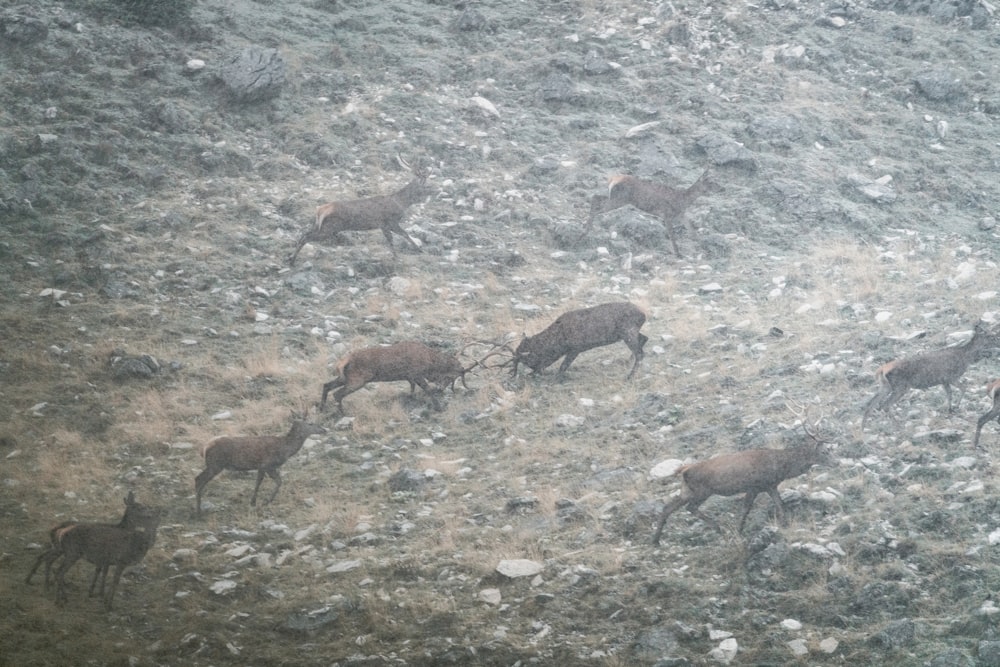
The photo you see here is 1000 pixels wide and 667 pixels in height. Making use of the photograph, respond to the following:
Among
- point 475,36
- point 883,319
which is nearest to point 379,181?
point 475,36

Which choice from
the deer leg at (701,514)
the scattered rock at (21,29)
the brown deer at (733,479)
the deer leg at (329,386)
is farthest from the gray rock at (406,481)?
the scattered rock at (21,29)

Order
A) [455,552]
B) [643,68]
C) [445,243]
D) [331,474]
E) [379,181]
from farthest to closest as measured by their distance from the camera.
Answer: [643,68]
[379,181]
[445,243]
[331,474]
[455,552]

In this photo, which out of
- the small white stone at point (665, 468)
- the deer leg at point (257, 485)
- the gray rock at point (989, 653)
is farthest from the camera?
the small white stone at point (665, 468)

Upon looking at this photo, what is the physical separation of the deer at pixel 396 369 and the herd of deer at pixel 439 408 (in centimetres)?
1

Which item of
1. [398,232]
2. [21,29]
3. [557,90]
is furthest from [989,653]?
[21,29]

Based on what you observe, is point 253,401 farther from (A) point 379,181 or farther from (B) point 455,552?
(A) point 379,181

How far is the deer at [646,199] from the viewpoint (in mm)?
14914

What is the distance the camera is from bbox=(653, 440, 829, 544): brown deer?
25.7 ft

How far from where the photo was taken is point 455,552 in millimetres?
7828

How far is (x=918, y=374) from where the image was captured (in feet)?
29.9

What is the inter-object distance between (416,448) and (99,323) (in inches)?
170

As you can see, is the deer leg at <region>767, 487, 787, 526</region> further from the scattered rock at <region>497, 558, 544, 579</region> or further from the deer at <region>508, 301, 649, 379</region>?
the deer at <region>508, 301, 649, 379</region>

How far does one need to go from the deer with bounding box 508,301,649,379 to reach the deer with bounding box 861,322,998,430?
2921mm

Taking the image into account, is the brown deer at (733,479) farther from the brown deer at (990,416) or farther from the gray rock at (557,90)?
the gray rock at (557,90)
